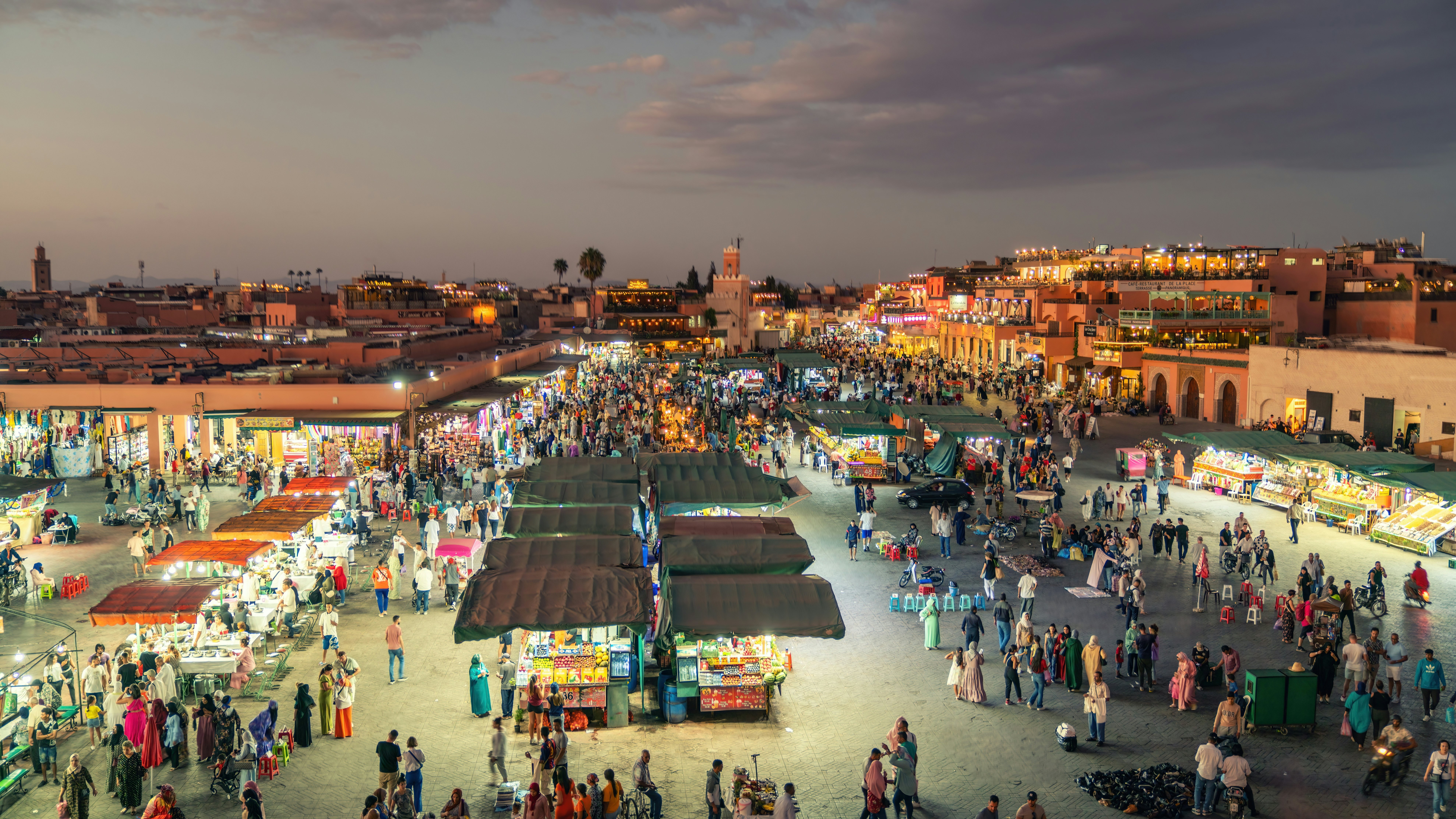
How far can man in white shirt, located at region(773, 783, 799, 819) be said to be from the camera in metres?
8.63

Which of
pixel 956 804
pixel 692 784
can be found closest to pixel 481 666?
pixel 692 784

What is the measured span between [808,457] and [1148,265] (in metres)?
48.9

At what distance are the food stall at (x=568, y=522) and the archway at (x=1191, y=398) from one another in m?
36.8

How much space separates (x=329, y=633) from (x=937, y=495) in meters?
15.2

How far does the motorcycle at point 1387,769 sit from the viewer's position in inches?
392

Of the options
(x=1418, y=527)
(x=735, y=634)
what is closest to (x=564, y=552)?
(x=735, y=634)

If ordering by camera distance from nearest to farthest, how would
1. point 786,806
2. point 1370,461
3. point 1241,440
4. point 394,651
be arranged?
point 786,806 → point 394,651 → point 1370,461 → point 1241,440

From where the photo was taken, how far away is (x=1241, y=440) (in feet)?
81.4

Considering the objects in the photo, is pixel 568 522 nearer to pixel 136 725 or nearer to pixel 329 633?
pixel 329 633

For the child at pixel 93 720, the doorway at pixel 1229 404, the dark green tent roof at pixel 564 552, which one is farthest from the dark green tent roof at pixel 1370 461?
the child at pixel 93 720

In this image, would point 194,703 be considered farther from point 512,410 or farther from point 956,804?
point 512,410

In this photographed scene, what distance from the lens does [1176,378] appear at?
4634cm

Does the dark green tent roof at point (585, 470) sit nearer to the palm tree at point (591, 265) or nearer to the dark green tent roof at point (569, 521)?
the dark green tent roof at point (569, 521)

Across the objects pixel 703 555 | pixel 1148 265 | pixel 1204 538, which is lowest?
pixel 1204 538
